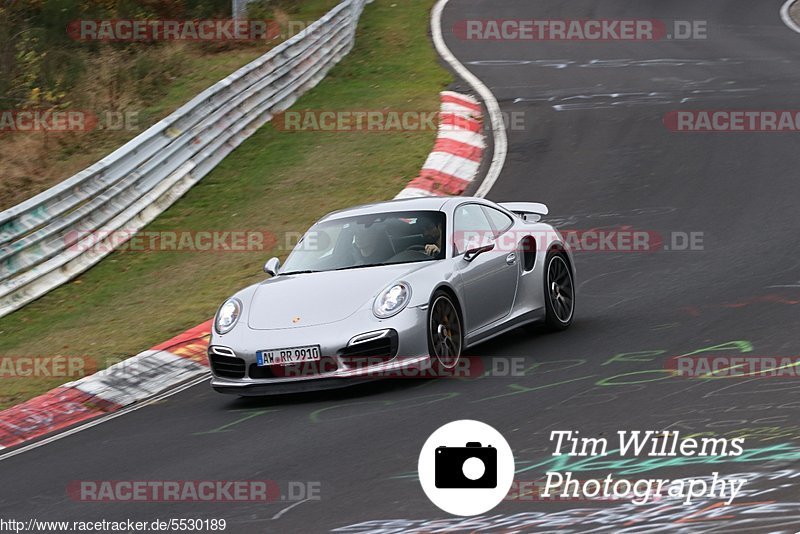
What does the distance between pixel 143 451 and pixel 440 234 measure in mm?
2891

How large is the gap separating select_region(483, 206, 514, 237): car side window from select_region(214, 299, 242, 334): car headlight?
2195 millimetres

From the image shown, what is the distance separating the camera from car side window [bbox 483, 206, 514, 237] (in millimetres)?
10180

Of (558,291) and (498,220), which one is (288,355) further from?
(558,291)

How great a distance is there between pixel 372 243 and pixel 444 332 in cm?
109

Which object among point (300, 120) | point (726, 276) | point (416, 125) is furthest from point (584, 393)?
point (300, 120)

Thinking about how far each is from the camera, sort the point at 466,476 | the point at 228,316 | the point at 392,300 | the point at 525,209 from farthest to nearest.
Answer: the point at 525,209 → the point at 228,316 → the point at 392,300 → the point at 466,476

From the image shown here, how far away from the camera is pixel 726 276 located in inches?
439

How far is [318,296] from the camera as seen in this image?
887 centimetres

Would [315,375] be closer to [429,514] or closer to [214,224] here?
[429,514]

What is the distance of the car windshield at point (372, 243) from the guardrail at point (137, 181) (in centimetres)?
432

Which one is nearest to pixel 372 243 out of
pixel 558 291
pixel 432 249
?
pixel 432 249

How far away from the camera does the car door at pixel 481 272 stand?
926cm

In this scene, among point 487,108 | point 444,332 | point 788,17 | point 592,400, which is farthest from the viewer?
point 788,17

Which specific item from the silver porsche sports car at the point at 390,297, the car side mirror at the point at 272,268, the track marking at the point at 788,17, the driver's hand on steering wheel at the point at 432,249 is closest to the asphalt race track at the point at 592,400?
the silver porsche sports car at the point at 390,297
